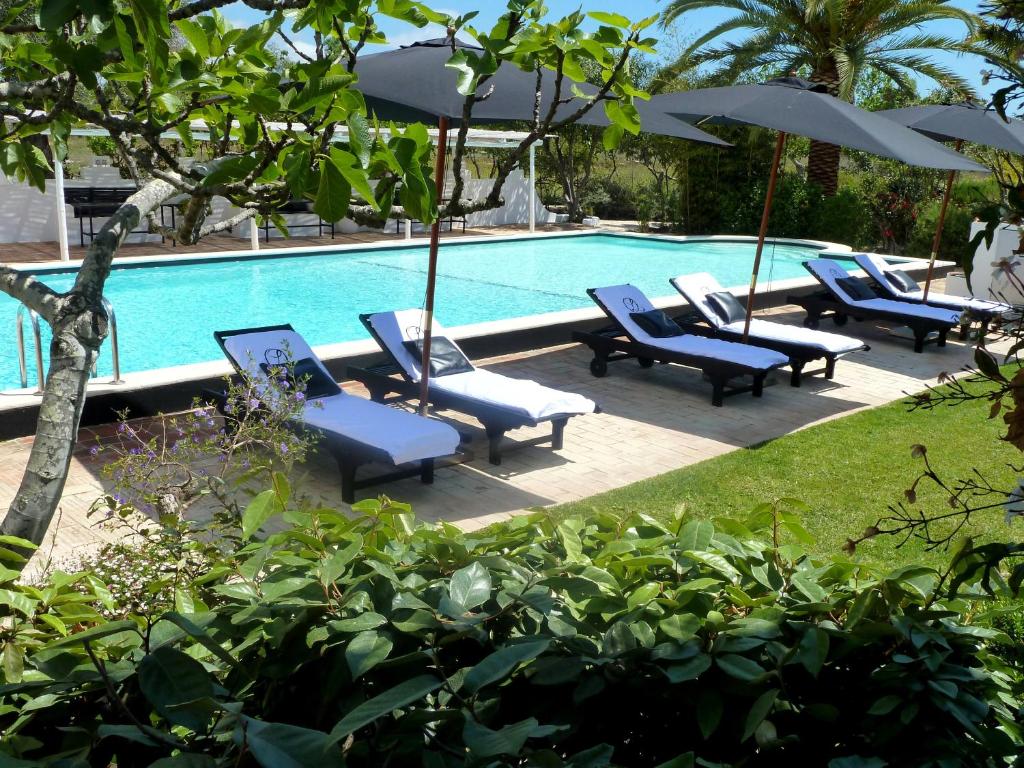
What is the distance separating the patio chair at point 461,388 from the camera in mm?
7422

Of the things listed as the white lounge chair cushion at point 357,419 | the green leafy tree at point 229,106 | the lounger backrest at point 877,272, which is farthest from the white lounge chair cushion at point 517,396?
the lounger backrest at point 877,272

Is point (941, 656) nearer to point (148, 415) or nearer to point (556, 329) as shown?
point (148, 415)

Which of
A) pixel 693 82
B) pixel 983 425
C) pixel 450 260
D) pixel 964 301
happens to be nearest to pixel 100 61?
pixel 983 425

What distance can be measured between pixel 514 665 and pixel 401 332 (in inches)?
277

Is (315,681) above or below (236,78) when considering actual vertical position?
below

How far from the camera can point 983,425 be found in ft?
28.1

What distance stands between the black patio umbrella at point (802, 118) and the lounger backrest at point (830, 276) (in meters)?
1.92

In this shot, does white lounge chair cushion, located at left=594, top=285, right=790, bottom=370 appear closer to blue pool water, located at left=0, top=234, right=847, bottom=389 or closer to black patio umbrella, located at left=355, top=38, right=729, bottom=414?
black patio umbrella, located at left=355, top=38, right=729, bottom=414

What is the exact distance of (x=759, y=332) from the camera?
10.6 metres

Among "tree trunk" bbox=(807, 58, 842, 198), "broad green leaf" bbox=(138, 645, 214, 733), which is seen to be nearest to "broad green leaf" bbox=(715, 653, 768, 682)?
"broad green leaf" bbox=(138, 645, 214, 733)

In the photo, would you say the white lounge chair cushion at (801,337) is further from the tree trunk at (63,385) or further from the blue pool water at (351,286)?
the tree trunk at (63,385)

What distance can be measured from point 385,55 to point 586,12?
5.32 metres

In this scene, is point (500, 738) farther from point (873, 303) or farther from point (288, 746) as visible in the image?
point (873, 303)

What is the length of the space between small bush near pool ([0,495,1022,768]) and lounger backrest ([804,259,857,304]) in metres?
10.7
